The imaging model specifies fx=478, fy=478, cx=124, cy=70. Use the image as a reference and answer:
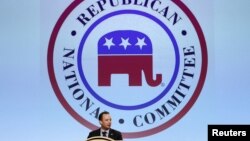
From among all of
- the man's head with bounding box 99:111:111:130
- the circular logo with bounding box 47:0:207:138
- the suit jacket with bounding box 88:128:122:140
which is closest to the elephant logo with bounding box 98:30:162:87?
the circular logo with bounding box 47:0:207:138

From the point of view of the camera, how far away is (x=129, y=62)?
10.2ft

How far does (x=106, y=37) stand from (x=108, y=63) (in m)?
0.17

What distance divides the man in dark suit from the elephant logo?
0.70ft

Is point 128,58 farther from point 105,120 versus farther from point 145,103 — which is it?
point 105,120

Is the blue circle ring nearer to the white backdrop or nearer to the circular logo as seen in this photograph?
Result: the circular logo

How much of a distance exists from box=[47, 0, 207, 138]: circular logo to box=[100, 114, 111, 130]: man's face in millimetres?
33

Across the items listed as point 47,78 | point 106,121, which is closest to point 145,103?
point 106,121

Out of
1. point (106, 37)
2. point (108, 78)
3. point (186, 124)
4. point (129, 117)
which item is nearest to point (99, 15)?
point (106, 37)

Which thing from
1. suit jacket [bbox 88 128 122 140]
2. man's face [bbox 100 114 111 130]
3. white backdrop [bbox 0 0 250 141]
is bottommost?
suit jacket [bbox 88 128 122 140]

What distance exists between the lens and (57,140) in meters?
3.12

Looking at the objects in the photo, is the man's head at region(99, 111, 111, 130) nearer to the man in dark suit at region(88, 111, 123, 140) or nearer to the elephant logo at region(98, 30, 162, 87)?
the man in dark suit at region(88, 111, 123, 140)

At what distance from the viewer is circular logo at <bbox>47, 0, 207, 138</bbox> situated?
10.1ft

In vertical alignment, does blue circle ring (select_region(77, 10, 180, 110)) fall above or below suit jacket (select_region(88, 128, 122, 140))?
A: above

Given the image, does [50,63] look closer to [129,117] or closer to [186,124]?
[129,117]
